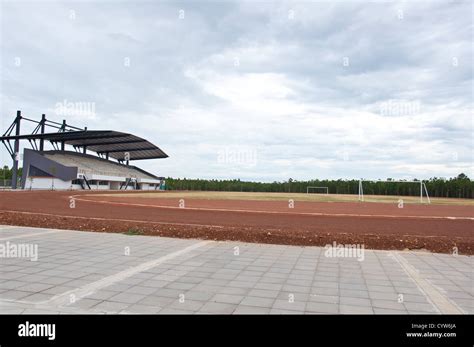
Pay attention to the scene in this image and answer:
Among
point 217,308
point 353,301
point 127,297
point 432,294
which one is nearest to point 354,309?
point 353,301

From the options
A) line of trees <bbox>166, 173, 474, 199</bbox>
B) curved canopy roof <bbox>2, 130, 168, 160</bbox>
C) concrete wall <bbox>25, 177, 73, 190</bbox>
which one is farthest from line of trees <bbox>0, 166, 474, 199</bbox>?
concrete wall <bbox>25, 177, 73, 190</bbox>

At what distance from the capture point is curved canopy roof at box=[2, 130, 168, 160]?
67312 millimetres

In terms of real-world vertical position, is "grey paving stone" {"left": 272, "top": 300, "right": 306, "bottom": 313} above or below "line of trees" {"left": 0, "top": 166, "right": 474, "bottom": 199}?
below

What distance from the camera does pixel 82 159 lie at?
3039 inches

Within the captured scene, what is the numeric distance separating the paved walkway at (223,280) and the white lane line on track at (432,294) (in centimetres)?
2

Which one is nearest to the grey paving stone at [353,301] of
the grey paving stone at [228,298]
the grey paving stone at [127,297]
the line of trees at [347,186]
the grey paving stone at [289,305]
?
the grey paving stone at [289,305]

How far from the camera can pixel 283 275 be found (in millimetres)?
6855

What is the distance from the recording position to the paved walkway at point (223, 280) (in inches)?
197

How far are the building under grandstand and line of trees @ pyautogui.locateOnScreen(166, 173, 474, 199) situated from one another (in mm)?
20098

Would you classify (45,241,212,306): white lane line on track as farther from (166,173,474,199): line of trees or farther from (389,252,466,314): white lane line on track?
(166,173,474,199): line of trees

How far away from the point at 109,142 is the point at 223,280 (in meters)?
79.0
